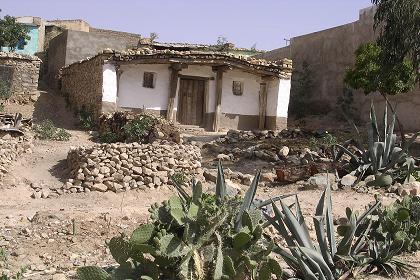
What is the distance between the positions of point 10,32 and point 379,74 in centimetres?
1604

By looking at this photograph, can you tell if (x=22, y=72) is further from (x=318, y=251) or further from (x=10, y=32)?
(x=318, y=251)

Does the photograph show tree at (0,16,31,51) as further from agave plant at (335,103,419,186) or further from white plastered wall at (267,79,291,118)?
agave plant at (335,103,419,186)

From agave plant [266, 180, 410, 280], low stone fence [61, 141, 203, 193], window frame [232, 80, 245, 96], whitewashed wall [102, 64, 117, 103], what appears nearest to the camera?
agave plant [266, 180, 410, 280]

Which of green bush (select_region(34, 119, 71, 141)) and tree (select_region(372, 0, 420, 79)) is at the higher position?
tree (select_region(372, 0, 420, 79))

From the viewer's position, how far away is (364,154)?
8625 mm

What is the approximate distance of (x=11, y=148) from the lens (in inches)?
386

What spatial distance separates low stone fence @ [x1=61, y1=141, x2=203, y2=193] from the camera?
8383 millimetres

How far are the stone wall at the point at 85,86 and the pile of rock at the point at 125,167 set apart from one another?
6.02m

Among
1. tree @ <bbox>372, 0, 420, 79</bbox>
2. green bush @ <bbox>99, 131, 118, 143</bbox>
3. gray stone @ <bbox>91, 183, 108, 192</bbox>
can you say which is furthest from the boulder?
green bush @ <bbox>99, 131, 118, 143</bbox>

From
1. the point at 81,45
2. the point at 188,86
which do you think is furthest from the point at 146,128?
the point at 81,45

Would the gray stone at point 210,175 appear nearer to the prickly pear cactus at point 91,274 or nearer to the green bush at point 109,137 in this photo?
the green bush at point 109,137

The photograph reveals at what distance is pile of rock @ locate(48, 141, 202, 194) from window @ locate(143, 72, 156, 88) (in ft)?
21.9

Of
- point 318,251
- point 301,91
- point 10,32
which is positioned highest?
point 10,32

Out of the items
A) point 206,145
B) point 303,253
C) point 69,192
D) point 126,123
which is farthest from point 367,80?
point 303,253
